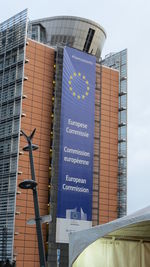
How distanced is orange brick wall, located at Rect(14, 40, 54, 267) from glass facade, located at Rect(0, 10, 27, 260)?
77 centimetres

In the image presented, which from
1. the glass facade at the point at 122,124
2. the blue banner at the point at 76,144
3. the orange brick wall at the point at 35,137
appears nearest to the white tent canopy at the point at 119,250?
the orange brick wall at the point at 35,137

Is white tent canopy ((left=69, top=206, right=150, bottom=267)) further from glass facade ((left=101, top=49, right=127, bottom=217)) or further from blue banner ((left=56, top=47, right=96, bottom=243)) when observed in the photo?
glass facade ((left=101, top=49, right=127, bottom=217))

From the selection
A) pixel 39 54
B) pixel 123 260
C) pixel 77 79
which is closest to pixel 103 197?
pixel 77 79

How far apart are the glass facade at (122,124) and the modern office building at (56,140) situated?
154 millimetres

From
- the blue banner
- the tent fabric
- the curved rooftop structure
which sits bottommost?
the tent fabric

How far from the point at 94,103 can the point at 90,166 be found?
899 cm

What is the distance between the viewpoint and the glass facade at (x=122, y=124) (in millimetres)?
72463

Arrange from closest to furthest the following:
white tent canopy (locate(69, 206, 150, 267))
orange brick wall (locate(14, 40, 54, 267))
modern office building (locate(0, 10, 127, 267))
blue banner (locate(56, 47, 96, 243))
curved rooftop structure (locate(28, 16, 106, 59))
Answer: white tent canopy (locate(69, 206, 150, 267)), orange brick wall (locate(14, 40, 54, 267)), modern office building (locate(0, 10, 127, 267)), blue banner (locate(56, 47, 96, 243)), curved rooftop structure (locate(28, 16, 106, 59))

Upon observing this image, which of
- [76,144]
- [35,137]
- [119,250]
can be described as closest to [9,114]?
[35,137]

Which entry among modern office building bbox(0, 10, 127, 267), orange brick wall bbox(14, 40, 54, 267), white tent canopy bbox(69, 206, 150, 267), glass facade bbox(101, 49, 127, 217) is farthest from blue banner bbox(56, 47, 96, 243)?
white tent canopy bbox(69, 206, 150, 267)

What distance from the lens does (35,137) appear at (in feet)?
212

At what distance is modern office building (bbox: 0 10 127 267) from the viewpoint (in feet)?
202

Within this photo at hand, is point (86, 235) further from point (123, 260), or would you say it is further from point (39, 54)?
point (39, 54)

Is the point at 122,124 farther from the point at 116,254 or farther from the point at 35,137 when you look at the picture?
the point at 116,254
